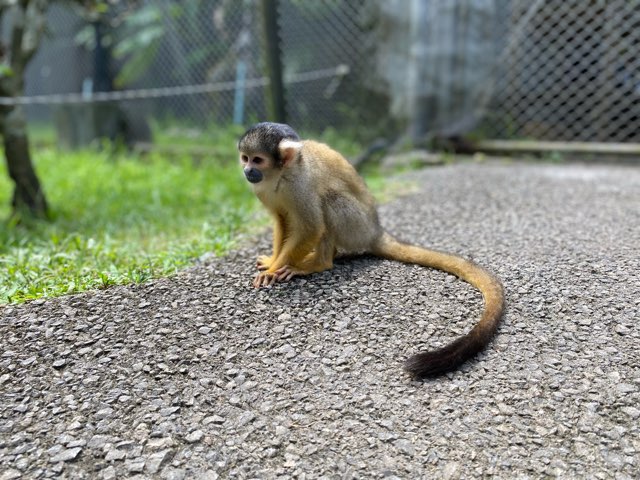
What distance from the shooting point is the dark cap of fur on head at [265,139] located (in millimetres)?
2693

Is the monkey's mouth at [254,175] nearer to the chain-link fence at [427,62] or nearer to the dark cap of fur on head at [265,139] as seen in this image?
the dark cap of fur on head at [265,139]

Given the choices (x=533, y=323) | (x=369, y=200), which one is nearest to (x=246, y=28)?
(x=369, y=200)

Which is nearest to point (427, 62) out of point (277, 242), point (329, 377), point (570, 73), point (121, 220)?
point (570, 73)

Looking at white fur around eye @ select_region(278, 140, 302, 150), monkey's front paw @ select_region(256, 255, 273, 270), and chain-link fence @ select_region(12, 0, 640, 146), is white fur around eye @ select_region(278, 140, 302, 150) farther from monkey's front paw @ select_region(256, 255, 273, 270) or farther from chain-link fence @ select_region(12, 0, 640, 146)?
chain-link fence @ select_region(12, 0, 640, 146)

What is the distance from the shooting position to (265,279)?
272cm

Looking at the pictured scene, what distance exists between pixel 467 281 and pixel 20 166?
12.3ft

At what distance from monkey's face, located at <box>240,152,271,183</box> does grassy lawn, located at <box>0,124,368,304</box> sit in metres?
0.66

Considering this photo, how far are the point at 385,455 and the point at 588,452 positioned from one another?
609 millimetres

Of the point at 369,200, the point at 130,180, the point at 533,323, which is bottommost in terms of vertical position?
the point at 130,180

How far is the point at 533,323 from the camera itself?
2.31m

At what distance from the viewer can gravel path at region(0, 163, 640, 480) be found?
174 centimetres

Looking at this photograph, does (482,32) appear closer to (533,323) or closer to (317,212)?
(317,212)

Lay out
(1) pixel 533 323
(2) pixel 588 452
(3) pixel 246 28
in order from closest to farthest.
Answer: (2) pixel 588 452, (1) pixel 533 323, (3) pixel 246 28

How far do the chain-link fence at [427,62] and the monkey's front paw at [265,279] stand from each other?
12.6 feet
